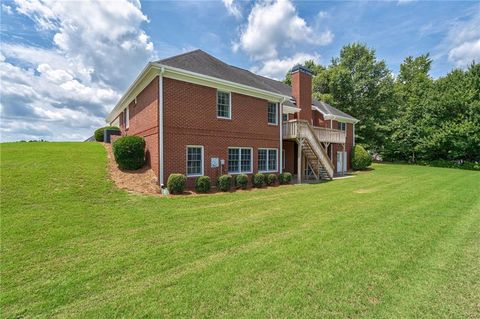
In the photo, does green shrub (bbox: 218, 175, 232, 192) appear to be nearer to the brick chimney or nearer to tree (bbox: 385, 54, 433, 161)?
the brick chimney

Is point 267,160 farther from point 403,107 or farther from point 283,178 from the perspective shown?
point 403,107

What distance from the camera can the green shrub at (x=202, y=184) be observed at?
11.3 meters

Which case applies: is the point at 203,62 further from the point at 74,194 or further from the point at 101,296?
the point at 101,296

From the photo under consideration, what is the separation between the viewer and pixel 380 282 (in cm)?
365

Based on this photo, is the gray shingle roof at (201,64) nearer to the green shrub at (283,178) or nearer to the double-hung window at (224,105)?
the double-hung window at (224,105)

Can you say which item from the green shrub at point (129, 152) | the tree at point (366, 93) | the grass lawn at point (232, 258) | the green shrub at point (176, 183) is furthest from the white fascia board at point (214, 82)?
the tree at point (366, 93)

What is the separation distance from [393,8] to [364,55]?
26060 mm

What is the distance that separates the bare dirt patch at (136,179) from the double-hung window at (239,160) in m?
4.35

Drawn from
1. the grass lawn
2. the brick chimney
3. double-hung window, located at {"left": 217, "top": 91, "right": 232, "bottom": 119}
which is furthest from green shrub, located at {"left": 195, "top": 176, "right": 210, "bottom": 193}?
the brick chimney

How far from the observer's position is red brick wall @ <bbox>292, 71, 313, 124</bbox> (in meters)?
19.5

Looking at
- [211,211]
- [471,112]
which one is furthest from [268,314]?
[471,112]

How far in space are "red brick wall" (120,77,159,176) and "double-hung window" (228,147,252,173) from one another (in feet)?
13.5

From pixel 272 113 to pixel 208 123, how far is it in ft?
18.0

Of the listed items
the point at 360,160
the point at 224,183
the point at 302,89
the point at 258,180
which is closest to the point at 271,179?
the point at 258,180
